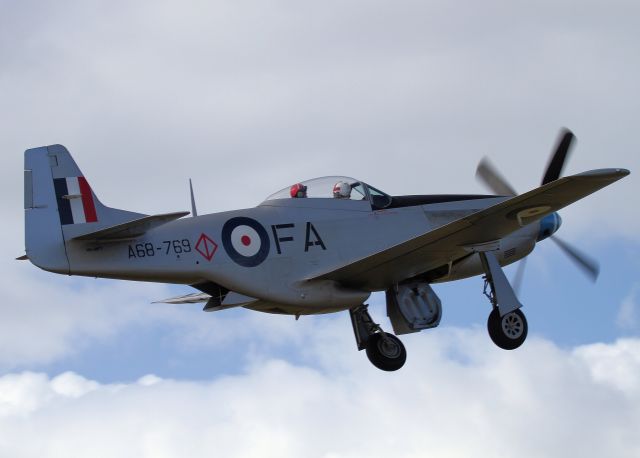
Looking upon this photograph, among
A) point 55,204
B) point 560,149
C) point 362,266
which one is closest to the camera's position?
point 55,204

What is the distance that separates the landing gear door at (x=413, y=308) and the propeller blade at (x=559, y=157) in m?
3.69

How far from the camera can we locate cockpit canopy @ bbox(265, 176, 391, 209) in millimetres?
19906

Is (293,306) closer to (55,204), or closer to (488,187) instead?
(55,204)

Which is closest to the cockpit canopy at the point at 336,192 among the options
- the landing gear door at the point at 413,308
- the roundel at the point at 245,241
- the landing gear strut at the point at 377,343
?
the roundel at the point at 245,241

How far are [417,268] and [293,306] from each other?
6.87 ft

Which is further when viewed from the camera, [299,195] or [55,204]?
[299,195]

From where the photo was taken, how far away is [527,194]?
18078 mm

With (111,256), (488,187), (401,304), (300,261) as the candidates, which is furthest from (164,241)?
(488,187)

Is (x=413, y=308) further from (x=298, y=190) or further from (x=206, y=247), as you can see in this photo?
(x=206, y=247)

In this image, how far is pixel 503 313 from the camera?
20094 millimetres

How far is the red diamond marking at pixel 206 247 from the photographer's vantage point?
61.0ft

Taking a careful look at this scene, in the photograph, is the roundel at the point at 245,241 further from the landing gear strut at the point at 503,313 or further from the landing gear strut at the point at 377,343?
the landing gear strut at the point at 503,313

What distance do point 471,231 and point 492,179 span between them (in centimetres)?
418

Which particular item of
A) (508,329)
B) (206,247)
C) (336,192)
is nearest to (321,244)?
(336,192)
